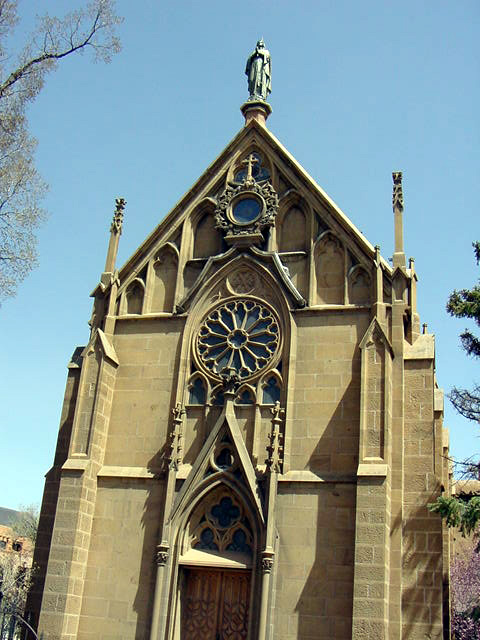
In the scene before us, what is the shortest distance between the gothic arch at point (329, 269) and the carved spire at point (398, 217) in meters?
1.50

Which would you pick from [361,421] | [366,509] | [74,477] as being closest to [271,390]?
[361,421]

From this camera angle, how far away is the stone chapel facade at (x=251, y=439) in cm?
1805

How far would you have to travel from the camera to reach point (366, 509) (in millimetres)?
17672

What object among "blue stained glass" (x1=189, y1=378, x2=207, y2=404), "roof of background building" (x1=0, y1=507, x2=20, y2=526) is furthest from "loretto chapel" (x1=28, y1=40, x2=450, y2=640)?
"roof of background building" (x1=0, y1=507, x2=20, y2=526)

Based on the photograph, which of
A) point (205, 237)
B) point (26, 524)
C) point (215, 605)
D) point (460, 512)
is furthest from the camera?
point (26, 524)

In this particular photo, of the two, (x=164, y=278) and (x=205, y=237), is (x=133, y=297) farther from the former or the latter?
(x=205, y=237)

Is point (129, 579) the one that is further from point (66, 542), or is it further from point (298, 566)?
point (298, 566)

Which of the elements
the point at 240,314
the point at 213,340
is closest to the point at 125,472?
the point at 213,340

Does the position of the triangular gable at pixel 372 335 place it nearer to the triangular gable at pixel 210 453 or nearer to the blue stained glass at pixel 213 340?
the triangular gable at pixel 210 453

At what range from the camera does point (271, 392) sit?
2056 centimetres

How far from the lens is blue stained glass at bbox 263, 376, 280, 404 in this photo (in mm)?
20438

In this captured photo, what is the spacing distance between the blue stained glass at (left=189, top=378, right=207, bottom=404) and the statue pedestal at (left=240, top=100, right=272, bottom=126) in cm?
885

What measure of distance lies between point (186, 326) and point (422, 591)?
30.1 ft

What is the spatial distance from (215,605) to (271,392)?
5.43 meters
